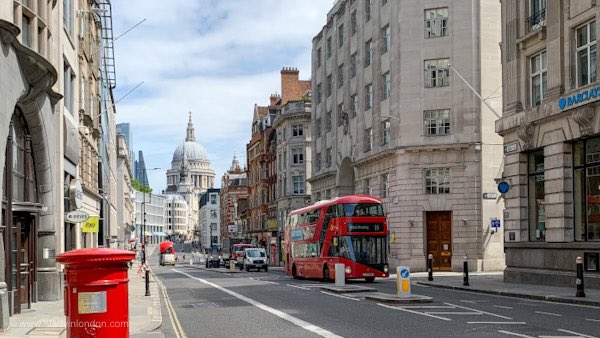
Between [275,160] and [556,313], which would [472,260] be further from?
[275,160]

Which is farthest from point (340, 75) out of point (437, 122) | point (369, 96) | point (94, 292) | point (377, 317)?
point (94, 292)

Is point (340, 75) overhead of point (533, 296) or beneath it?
overhead

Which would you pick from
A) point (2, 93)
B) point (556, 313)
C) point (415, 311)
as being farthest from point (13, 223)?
point (556, 313)

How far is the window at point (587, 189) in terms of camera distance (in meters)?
28.5

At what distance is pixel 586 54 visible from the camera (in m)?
29.0

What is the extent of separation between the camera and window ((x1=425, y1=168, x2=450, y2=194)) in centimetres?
4872

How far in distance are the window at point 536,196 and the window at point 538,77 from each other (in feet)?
7.38

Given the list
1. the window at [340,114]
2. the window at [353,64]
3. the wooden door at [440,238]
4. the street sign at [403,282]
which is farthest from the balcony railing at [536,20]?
the window at [340,114]

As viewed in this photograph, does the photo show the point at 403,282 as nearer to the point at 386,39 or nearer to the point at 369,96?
the point at 386,39

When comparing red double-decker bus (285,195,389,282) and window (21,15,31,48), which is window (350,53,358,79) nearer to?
red double-decker bus (285,195,389,282)

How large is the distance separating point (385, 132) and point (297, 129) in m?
31.6

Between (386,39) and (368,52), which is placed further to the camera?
(368,52)

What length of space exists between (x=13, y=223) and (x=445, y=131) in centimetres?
3286

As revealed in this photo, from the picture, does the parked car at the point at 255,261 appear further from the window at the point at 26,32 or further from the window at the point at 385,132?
the window at the point at 26,32
